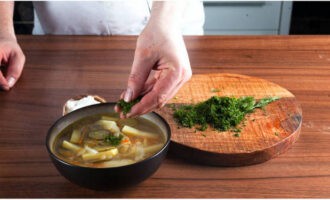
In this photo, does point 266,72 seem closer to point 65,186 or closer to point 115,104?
point 115,104

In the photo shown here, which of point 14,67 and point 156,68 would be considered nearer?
point 156,68

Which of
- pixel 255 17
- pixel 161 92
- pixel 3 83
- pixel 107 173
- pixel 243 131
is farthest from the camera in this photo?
pixel 255 17

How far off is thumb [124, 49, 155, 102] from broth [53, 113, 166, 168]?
6cm

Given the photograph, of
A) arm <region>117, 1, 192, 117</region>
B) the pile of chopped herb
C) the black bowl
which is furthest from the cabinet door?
the black bowl

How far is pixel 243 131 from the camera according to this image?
0.97m

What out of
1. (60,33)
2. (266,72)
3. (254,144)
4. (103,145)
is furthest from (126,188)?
(60,33)

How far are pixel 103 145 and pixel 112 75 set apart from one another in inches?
18.5

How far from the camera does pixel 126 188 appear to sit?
82 cm

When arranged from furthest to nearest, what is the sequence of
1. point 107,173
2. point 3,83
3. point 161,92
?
point 3,83, point 161,92, point 107,173

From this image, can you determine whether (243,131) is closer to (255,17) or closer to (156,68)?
(156,68)

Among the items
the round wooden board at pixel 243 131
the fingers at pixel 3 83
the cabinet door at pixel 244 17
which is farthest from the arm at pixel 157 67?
the cabinet door at pixel 244 17

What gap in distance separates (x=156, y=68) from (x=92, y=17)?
718mm

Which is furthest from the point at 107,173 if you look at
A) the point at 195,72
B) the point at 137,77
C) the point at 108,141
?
the point at 195,72

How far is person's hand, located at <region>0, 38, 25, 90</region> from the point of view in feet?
4.03
